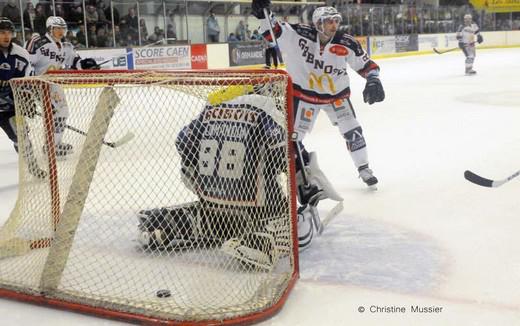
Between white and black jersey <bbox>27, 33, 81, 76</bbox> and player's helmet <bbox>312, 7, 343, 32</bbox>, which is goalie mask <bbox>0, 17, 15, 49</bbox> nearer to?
white and black jersey <bbox>27, 33, 81, 76</bbox>

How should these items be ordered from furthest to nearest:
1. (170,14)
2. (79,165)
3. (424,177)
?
(170,14) → (424,177) → (79,165)

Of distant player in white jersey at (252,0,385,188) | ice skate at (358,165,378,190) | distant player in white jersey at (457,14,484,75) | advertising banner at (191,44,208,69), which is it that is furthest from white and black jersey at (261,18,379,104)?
advertising banner at (191,44,208,69)

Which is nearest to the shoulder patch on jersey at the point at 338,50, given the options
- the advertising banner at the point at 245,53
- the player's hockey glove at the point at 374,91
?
the player's hockey glove at the point at 374,91

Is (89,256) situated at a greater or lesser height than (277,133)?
lesser

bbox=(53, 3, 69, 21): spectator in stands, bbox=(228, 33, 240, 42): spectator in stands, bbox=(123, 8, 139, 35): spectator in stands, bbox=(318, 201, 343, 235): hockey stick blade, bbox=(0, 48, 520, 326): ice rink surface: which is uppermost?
bbox=(53, 3, 69, 21): spectator in stands

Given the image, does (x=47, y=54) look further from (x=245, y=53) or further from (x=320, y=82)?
(x=245, y=53)

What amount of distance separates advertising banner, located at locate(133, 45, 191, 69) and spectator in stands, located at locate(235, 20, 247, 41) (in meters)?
1.97

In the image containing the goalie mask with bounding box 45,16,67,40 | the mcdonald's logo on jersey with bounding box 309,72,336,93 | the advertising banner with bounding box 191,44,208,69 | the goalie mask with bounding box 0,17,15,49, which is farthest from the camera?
the advertising banner with bounding box 191,44,208,69

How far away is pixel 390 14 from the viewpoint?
688 inches

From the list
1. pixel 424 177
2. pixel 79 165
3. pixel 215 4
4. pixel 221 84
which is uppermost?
pixel 215 4

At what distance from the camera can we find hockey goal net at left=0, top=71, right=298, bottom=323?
209cm

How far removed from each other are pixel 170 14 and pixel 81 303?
10158mm

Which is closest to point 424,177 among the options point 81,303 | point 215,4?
point 81,303

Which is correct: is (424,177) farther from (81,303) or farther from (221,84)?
(81,303)
